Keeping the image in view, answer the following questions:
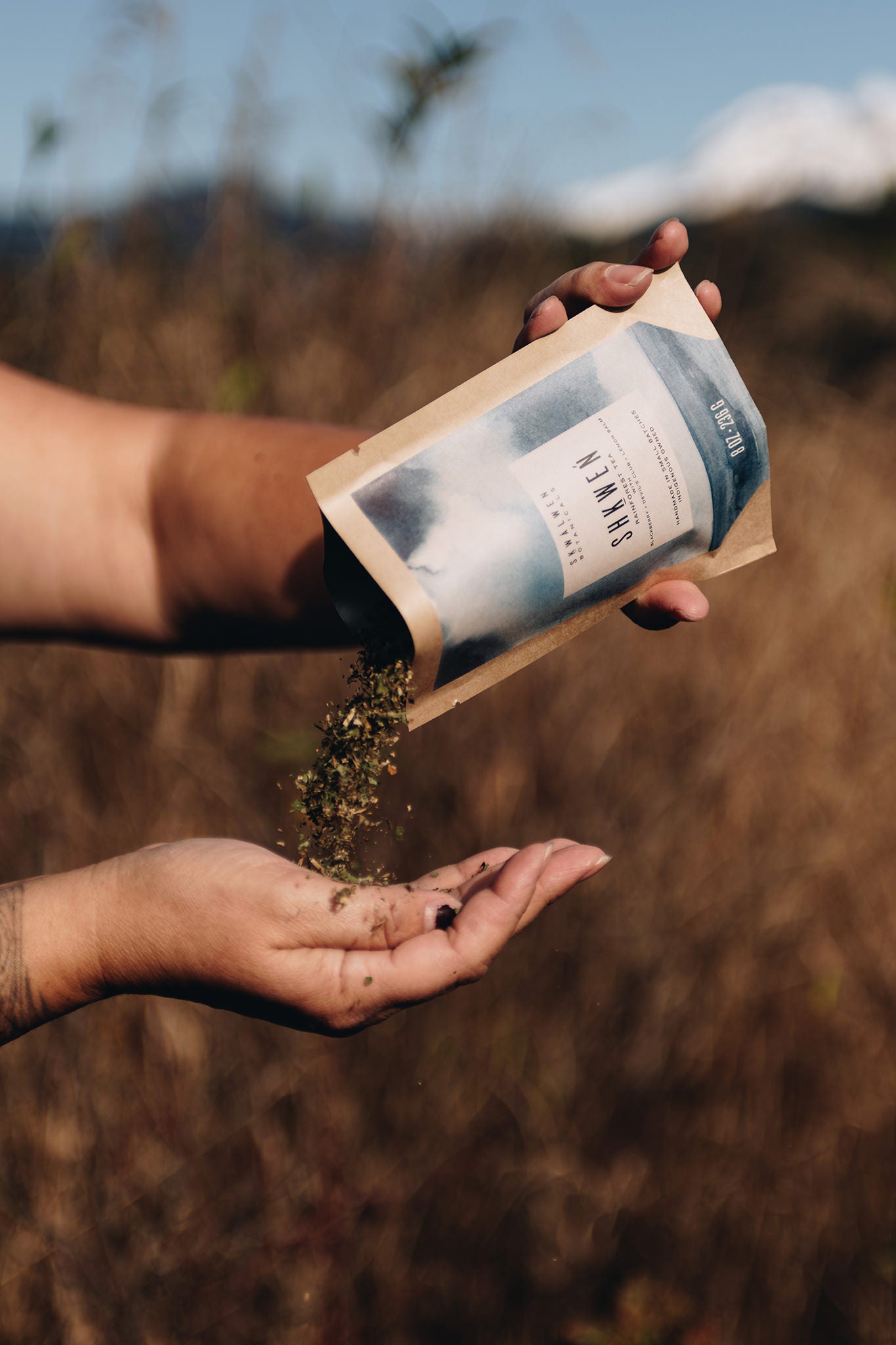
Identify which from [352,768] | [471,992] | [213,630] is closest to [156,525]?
[213,630]

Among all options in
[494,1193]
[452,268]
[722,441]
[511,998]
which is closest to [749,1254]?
[494,1193]

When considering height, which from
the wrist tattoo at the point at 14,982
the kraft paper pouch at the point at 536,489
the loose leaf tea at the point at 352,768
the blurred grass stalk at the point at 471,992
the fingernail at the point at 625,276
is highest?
the fingernail at the point at 625,276

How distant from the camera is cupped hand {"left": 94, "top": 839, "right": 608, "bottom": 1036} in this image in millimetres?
736

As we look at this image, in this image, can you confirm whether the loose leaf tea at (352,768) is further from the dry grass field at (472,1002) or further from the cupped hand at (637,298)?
the dry grass field at (472,1002)

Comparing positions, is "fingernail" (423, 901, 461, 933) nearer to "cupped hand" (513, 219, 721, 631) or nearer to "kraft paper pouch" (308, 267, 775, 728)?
"kraft paper pouch" (308, 267, 775, 728)

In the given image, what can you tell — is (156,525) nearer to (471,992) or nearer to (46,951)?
(46,951)

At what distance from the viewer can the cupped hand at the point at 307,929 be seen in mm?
736

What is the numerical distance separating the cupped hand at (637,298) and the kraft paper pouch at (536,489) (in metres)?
0.02

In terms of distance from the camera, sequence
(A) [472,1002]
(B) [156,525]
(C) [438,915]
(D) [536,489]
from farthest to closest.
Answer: (A) [472,1002] → (B) [156,525] → (C) [438,915] → (D) [536,489]

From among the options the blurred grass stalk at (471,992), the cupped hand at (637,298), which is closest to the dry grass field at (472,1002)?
the blurred grass stalk at (471,992)

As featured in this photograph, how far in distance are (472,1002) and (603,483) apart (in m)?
1.00

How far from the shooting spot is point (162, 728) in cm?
153

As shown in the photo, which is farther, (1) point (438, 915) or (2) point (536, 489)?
(1) point (438, 915)

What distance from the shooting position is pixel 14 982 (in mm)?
796
